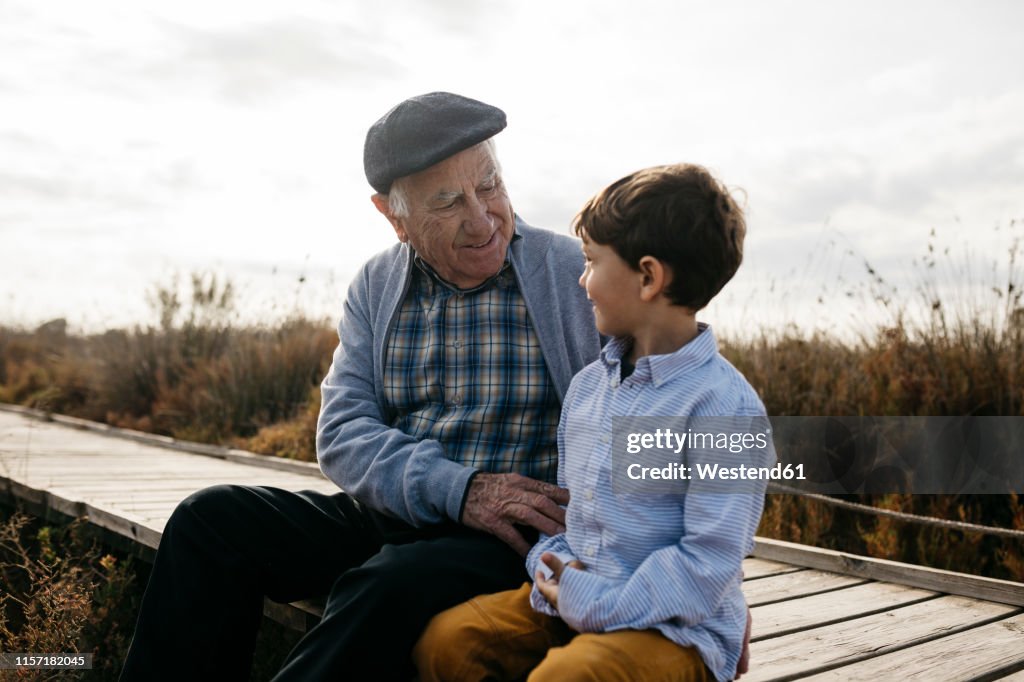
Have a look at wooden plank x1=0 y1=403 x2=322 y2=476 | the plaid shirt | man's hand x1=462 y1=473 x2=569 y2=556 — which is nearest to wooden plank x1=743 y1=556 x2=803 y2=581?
the plaid shirt

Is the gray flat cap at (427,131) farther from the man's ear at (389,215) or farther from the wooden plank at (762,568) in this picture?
the wooden plank at (762,568)

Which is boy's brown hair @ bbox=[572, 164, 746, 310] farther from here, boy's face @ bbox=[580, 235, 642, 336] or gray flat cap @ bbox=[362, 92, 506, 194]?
gray flat cap @ bbox=[362, 92, 506, 194]

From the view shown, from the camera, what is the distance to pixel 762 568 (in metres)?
3.73

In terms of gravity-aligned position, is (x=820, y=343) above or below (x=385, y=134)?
below

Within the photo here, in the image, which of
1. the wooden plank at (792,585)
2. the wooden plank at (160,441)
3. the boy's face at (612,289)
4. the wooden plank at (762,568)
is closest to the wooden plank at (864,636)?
the wooden plank at (792,585)

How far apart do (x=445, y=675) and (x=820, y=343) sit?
4735 millimetres

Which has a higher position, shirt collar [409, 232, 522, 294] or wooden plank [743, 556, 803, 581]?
shirt collar [409, 232, 522, 294]

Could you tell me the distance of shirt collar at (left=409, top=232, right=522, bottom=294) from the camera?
2.70 m

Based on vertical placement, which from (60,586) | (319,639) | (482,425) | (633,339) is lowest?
(60,586)

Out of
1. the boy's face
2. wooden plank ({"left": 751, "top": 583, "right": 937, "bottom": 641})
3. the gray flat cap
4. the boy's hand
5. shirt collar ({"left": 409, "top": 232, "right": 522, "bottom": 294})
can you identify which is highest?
the gray flat cap

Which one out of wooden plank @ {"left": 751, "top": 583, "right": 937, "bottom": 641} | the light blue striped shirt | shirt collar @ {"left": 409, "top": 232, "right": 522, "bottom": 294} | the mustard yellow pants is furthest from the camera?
wooden plank @ {"left": 751, "top": 583, "right": 937, "bottom": 641}

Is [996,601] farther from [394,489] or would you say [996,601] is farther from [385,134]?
[385,134]

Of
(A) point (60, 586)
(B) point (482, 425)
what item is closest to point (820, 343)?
(B) point (482, 425)

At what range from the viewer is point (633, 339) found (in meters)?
2.08
